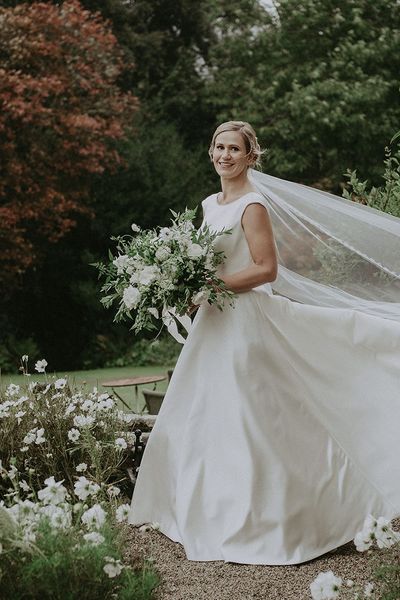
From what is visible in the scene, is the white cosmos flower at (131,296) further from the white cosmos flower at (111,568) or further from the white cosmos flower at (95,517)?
the white cosmos flower at (111,568)

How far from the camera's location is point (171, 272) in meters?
4.51

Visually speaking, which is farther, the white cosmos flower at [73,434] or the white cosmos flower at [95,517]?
the white cosmos flower at [73,434]

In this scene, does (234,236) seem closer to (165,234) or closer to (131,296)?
(165,234)

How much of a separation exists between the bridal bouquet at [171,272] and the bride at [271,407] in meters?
0.17

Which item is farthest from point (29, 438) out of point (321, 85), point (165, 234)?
point (321, 85)

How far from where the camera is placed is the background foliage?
610 inches

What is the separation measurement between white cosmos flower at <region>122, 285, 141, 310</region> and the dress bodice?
514 millimetres

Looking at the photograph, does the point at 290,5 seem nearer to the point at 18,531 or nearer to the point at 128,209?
the point at 128,209

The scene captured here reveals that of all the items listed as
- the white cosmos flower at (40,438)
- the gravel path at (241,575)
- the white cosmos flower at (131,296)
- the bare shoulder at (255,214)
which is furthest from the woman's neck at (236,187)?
the gravel path at (241,575)

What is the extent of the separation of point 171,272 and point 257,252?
1.56 feet

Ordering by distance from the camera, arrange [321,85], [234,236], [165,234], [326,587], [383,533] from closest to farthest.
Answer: [326,587], [383,533], [165,234], [234,236], [321,85]

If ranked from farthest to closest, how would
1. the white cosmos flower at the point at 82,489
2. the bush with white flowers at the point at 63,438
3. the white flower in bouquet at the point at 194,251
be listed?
the bush with white flowers at the point at 63,438
the white flower in bouquet at the point at 194,251
the white cosmos flower at the point at 82,489

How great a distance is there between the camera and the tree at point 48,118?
48.6 ft

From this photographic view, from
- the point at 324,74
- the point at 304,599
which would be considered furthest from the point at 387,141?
the point at 304,599
